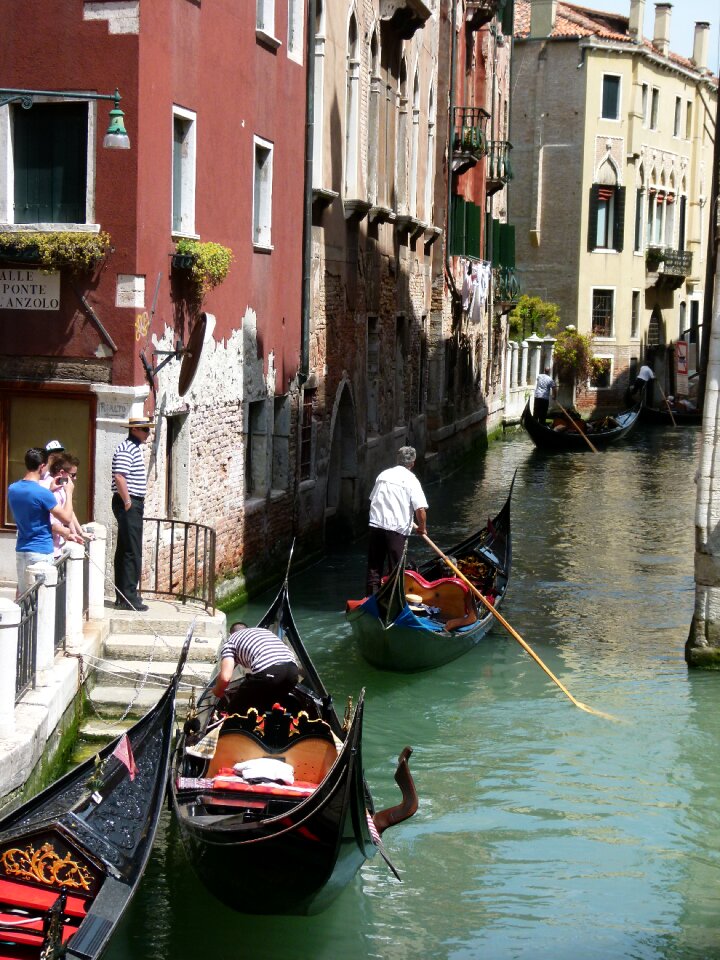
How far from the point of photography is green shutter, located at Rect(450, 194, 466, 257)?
19750 mm

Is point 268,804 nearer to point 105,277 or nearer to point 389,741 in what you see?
point 389,741

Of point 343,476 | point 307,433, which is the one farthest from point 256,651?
point 343,476

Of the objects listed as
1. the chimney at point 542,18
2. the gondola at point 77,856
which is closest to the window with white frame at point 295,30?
the gondola at point 77,856

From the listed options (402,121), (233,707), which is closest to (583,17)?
(402,121)

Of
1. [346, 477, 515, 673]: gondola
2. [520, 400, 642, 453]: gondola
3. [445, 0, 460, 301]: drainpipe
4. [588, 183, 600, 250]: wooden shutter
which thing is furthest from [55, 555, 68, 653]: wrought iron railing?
[588, 183, 600, 250]: wooden shutter

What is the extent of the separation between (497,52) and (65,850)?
72.6 ft

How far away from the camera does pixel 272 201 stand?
36.7 feet

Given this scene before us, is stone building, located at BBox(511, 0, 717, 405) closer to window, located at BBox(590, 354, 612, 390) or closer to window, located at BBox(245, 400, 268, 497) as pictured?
window, located at BBox(590, 354, 612, 390)

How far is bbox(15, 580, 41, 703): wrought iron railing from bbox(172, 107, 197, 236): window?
347 centimetres

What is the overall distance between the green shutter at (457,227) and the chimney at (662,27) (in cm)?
1357

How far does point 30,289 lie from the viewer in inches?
332

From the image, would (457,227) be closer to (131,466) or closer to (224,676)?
(131,466)

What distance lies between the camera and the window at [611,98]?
30.0m

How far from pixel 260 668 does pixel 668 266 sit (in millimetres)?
27657
